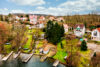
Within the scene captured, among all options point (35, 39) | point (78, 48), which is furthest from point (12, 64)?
point (78, 48)

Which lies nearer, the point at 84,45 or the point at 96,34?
the point at 84,45

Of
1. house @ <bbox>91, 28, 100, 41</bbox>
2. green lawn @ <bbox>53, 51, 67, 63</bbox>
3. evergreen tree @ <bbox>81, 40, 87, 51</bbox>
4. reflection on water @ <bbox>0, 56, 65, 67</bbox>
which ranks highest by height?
house @ <bbox>91, 28, 100, 41</bbox>

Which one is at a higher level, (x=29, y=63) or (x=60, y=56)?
(x=60, y=56)

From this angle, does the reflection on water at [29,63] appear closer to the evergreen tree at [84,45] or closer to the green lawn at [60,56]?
the green lawn at [60,56]

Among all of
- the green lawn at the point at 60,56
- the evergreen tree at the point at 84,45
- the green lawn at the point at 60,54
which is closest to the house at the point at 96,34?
the evergreen tree at the point at 84,45

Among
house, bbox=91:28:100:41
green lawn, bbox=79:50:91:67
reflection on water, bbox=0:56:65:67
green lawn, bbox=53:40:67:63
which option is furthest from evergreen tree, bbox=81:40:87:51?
house, bbox=91:28:100:41

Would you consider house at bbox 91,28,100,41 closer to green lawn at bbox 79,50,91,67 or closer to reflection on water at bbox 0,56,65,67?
green lawn at bbox 79,50,91,67

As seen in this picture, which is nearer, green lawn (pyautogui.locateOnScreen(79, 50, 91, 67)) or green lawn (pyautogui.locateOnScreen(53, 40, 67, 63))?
green lawn (pyautogui.locateOnScreen(79, 50, 91, 67))

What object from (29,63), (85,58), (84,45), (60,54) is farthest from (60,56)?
(29,63)

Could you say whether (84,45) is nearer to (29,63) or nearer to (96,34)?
(96,34)

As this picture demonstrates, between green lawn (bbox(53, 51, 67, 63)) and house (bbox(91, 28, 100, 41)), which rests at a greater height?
house (bbox(91, 28, 100, 41))

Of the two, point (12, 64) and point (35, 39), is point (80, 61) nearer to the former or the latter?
point (12, 64)
